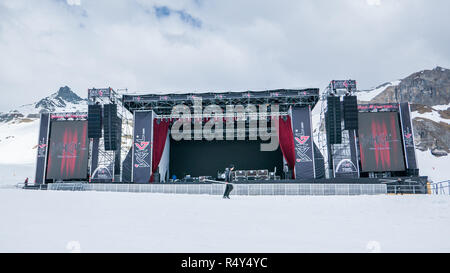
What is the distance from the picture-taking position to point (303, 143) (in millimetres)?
18281

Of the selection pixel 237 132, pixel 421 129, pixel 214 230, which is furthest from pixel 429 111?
pixel 214 230

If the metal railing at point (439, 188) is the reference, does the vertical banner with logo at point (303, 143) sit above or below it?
above

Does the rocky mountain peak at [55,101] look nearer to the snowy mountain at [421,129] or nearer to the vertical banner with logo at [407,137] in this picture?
the snowy mountain at [421,129]

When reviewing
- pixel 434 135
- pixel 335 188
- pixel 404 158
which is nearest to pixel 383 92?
pixel 434 135

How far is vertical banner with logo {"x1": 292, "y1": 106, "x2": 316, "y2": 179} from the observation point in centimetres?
1789

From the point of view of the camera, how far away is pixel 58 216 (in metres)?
5.08

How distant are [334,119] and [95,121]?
1372 centimetres

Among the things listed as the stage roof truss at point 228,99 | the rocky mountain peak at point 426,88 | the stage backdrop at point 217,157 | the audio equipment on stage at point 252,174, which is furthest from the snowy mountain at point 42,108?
the rocky mountain peak at point 426,88

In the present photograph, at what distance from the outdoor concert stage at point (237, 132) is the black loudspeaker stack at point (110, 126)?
0.06m

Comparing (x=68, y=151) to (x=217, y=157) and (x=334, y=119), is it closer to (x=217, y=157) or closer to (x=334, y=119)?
(x=217, y=157)

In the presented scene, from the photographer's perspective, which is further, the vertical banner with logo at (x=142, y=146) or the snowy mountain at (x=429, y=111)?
the snowy mountain at (x=429, y=111)

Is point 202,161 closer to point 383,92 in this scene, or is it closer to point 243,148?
point 243,148

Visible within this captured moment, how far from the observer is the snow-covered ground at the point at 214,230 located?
133 inches
